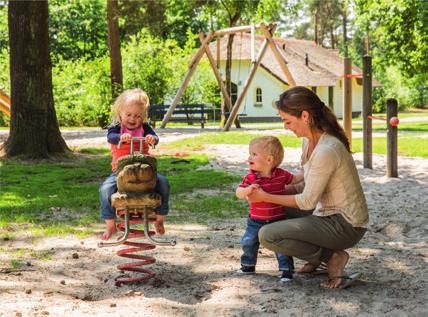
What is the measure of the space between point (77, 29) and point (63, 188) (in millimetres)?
33848

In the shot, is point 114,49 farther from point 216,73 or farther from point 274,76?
point 274,76

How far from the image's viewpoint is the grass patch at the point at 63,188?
755 cm

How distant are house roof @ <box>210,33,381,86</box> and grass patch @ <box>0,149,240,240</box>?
31728mm

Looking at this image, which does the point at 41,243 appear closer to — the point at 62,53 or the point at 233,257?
the point at 233,257

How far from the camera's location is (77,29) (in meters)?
42.3

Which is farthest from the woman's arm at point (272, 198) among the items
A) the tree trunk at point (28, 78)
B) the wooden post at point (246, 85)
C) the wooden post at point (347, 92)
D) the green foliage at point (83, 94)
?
the green foliage at point (83, 94)

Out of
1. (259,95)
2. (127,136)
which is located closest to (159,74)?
(259,95)

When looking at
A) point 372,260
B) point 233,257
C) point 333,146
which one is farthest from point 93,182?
point 333,146

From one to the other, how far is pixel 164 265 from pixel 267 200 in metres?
1.34

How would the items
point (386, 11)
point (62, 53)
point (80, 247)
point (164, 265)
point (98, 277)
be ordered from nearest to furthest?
1. point (98, 277)
2. point (164, 265)
3. point (80, 247)
4. point (386, 11)
5. point (62, 53)

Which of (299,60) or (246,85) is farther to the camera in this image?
(299,60)

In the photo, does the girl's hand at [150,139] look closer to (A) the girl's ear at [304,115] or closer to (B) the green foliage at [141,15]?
(A) the girl's ear at [304,115]

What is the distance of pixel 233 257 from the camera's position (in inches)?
Answer: 237

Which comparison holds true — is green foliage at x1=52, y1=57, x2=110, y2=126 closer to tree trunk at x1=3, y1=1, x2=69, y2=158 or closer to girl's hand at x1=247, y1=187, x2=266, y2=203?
tree trunk at x1=3, y1=1, x2=69, y2=158
